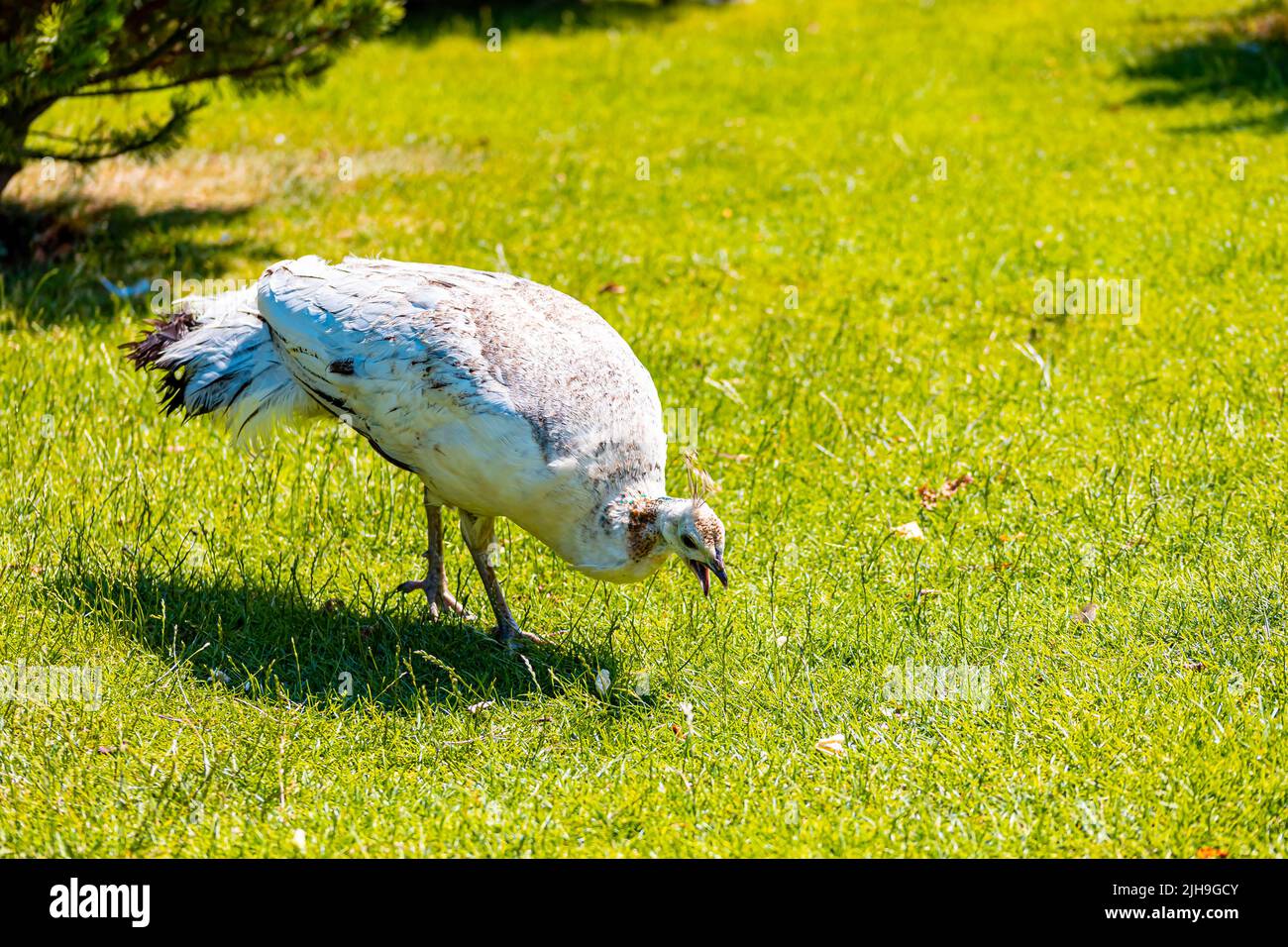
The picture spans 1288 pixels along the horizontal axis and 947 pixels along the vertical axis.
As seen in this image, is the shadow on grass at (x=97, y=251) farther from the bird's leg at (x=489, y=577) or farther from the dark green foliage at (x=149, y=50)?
the bird's leg at (x=489, y=577)

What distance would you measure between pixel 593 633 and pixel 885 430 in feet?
7.70

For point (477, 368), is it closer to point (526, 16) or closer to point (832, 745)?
point (832, 745)

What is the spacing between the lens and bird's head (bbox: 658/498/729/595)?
16.3 ft

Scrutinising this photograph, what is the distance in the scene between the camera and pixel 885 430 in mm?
7199

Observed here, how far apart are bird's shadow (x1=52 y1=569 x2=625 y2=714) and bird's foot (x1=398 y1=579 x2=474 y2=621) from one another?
0.06 meters

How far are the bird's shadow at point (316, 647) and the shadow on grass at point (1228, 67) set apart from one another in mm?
8622

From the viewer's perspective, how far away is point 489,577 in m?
5.56

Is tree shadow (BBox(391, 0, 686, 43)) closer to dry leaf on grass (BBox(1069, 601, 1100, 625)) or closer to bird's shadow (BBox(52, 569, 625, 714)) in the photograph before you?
bird's shadow (BBox(52, 569, 625, 714))

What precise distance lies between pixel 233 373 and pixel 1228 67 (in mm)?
10554

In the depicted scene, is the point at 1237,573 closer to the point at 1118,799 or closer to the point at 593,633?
the point at 1118,799

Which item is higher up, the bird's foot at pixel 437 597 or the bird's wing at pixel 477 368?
the bird's wing at pixel 477 368

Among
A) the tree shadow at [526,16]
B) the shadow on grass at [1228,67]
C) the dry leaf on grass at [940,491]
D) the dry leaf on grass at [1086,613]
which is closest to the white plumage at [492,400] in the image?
the dry leaf on grass at [1086,613]

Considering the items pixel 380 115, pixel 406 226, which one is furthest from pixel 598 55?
pixel 406 226

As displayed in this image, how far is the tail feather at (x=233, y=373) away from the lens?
578 centimetres
